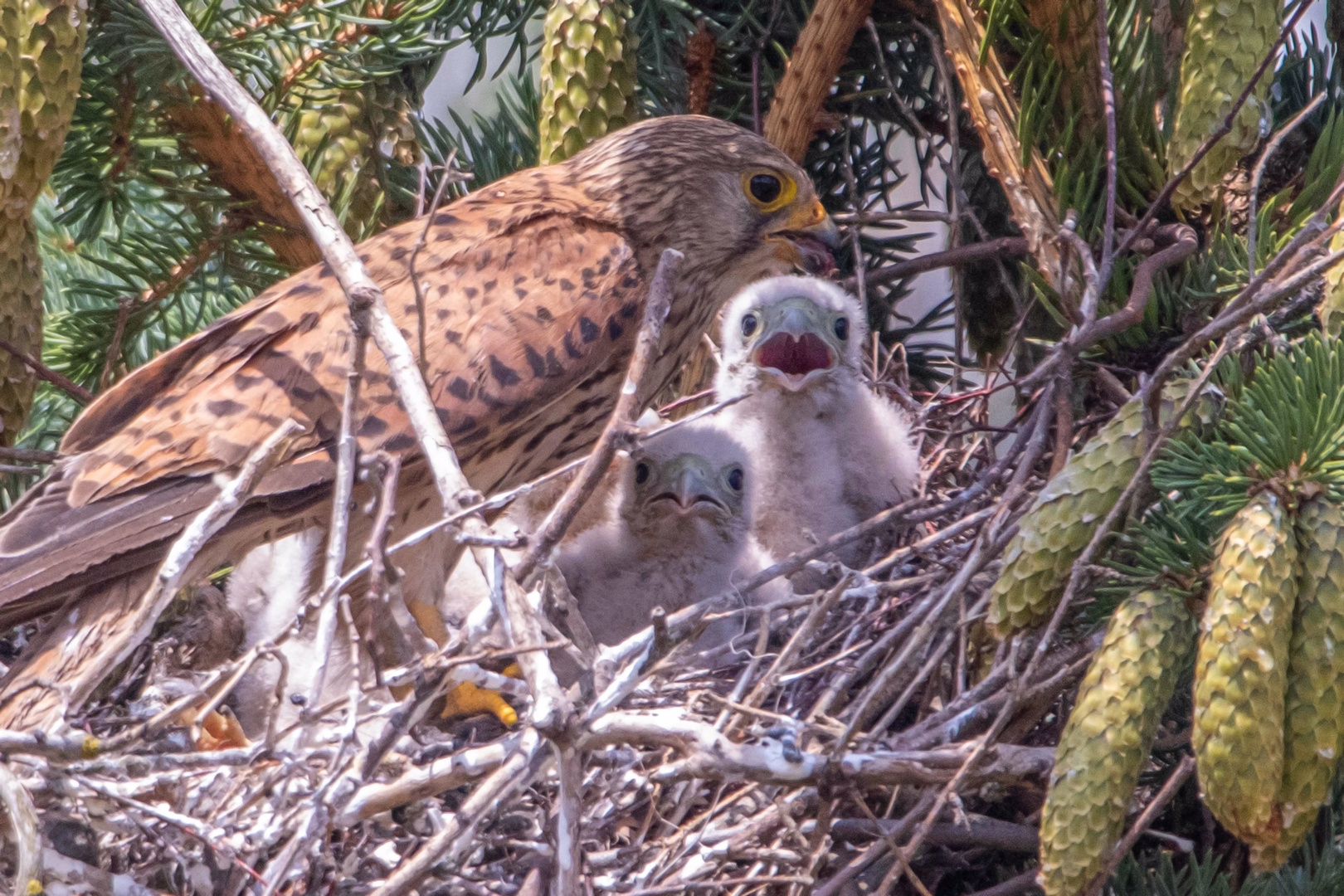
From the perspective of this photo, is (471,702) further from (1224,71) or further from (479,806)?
(1224,71)

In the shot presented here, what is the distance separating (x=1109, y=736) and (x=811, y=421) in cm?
158

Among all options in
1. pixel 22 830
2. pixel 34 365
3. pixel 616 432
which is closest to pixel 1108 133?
pixel 616 432

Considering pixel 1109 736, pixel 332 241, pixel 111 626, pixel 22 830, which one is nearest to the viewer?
pixel 22 830

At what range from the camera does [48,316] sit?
3.36 meters

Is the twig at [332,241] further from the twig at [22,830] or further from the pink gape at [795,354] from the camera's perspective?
the pink gape at [795,354]

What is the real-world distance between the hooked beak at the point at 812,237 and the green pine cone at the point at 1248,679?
147 cm

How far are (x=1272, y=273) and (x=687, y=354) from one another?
141cm

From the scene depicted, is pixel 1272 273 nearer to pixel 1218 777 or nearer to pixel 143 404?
pixel 1218 777

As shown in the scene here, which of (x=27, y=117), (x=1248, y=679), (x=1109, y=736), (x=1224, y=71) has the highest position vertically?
(x=27, y=117)

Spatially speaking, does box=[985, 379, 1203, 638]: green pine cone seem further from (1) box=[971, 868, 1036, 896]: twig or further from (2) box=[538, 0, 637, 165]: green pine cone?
(2) box=[538, 0, 637, 165]: green pine cone

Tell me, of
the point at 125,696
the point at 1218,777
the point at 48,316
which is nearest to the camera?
the point at 1218,777

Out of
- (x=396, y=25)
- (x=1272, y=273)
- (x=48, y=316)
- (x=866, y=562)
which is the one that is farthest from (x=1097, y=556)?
(x=48, y=316)

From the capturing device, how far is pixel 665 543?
3.12 m

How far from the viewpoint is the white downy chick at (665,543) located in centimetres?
301
